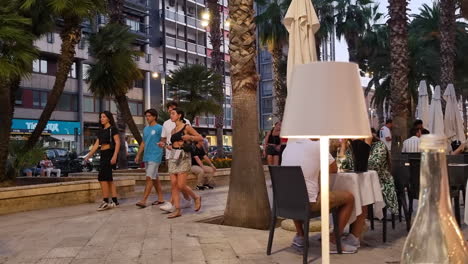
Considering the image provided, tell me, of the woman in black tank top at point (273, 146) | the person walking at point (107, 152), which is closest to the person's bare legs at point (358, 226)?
the person walking at point (107, 152)

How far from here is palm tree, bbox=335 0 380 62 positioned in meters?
34.9

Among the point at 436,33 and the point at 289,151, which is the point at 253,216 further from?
the point at 436,33

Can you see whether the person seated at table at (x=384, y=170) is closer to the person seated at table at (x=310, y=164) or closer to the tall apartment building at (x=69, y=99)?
the person seated at table at (x=310, y=164)

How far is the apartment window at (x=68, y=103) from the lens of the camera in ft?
140

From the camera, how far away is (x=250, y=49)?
7.38 meters

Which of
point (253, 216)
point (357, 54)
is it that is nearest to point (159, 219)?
point (253, 216)

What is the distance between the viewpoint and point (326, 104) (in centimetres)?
255

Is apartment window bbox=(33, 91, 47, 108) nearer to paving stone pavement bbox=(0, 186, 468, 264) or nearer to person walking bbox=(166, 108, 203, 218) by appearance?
paving stone pavement bbox=(0, 186, 468, 264)

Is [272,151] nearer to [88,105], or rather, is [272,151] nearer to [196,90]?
[196,90]

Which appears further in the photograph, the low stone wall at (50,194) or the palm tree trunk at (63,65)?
the palm tree trunk at (63,65)

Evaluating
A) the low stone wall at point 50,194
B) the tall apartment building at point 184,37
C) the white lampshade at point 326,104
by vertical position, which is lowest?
the low stone wall at point 50,194

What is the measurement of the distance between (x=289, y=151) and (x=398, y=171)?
2465 millimetres

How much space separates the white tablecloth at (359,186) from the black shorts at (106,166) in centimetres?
477

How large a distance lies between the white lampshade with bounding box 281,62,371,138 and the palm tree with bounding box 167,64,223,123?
1861cm
